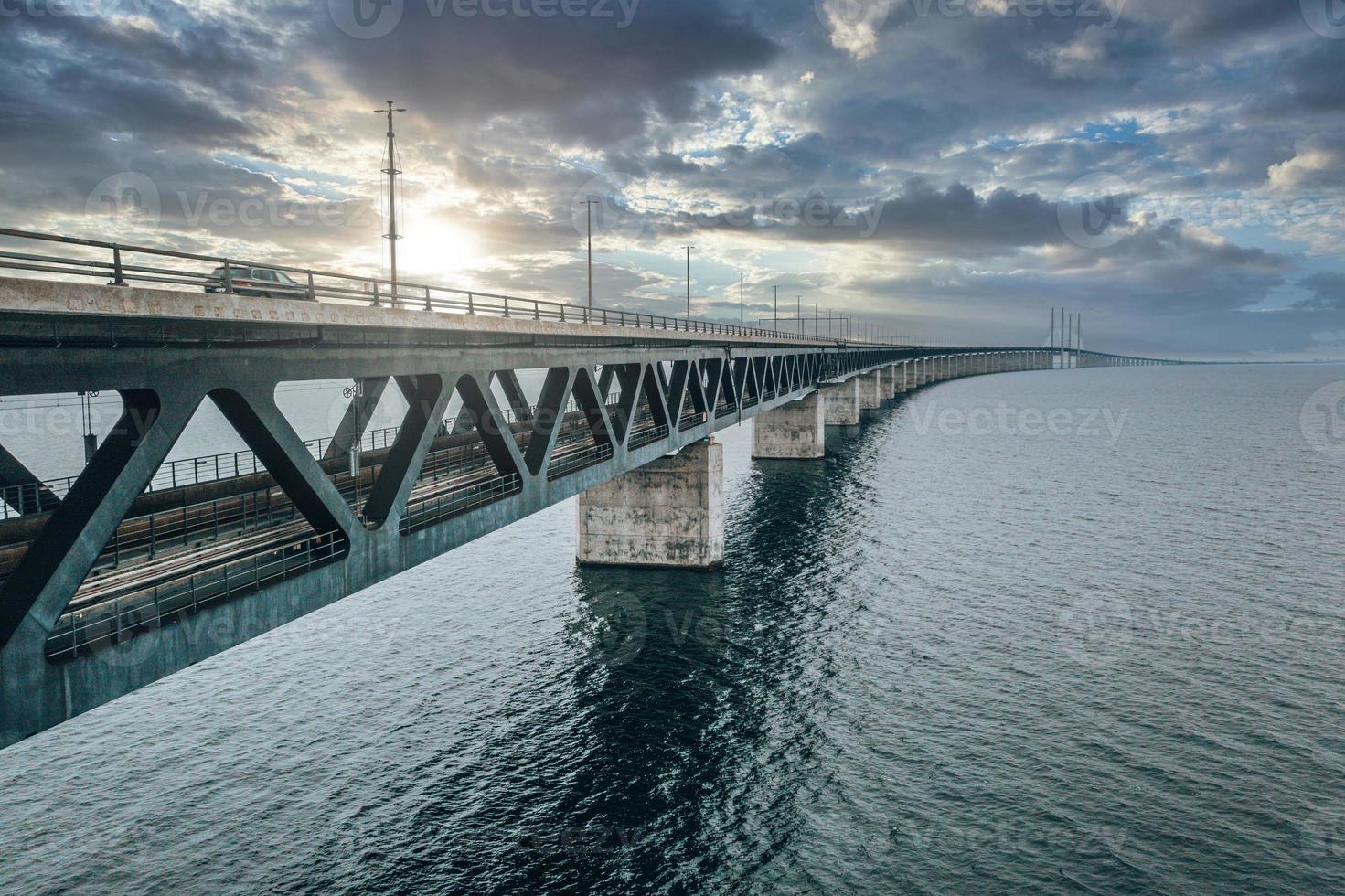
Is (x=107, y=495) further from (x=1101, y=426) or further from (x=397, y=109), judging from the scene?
(x=1101, y=426)

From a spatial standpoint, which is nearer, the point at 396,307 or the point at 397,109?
the point at 396,307

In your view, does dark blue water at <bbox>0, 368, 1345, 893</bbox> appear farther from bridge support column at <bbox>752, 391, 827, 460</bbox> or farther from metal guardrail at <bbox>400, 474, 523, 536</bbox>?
bridge support column at <bbox>752, 391, 827, 460</bbox>

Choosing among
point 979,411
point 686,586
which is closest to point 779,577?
point 686,586

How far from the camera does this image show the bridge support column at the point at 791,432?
89500 millimetres

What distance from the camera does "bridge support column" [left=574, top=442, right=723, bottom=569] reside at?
45781mm

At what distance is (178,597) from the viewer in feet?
45.6

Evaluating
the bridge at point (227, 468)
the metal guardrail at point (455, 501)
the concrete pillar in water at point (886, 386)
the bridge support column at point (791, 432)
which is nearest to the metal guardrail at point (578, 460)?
the bridge at point (227, 468)

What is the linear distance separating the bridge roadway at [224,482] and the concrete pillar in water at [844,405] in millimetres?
99248

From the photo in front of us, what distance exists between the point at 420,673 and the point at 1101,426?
129 m

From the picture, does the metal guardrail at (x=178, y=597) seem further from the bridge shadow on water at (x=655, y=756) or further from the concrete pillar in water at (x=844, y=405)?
the concrete pillar in water at (x=844, y=405)

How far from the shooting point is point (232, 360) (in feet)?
46.4

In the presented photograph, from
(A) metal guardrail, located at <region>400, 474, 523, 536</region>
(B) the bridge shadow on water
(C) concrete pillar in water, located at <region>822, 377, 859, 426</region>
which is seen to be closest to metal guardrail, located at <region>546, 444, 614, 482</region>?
(A) metal guardrail, located at <region>400, 474, 523, 536</region>

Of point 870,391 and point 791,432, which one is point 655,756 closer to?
point 791,432

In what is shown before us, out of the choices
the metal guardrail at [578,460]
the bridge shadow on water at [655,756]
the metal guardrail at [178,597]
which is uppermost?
the metal guardrail at [578,460]
